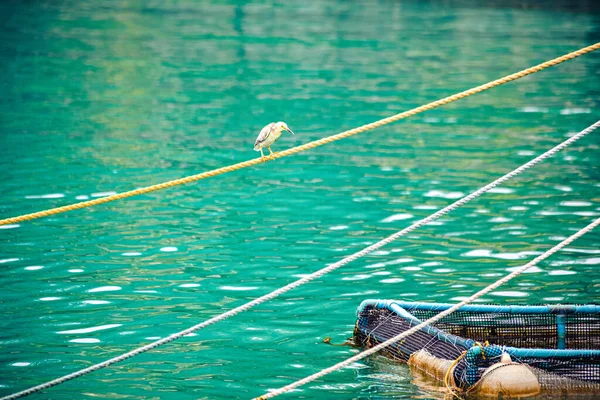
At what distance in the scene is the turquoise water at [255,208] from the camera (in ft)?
37.6

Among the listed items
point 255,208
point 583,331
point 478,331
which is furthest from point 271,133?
point 255,208

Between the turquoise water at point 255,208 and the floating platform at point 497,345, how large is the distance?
384mm

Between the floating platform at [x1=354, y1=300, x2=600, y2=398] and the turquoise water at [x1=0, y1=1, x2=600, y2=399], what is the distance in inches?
15.1

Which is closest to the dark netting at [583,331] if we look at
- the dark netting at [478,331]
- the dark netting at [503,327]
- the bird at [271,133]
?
the dark netting at [478,331]

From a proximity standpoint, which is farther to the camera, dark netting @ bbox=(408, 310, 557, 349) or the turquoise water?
the turquoise water

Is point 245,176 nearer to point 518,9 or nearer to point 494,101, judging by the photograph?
point 494,101

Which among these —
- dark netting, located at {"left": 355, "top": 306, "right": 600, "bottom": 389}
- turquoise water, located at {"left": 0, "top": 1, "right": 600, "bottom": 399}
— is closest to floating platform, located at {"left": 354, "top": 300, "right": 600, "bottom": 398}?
dark netting, located at {"left": 355, "top": 306, "right": 600, "bottom": 389}

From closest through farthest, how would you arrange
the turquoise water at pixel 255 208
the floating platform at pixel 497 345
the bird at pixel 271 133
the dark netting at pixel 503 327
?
the floating platform at pixel 497 345 → the bird at pixel 271 133 → the dark netting at pixel 503 327 → the turquoise water at pixel 255 208

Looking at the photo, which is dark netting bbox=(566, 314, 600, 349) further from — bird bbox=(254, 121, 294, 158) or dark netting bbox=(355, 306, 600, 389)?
bird bbox=(254, 121, 294, 158)

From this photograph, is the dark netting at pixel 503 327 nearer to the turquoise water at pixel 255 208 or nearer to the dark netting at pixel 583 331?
the dark netting at pixel 583 331

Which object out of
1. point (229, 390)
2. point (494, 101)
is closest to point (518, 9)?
point (494, 101)

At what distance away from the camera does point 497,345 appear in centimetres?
1002

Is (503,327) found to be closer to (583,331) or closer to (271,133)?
(583,331)

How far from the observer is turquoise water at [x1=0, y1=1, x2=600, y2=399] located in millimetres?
11445
